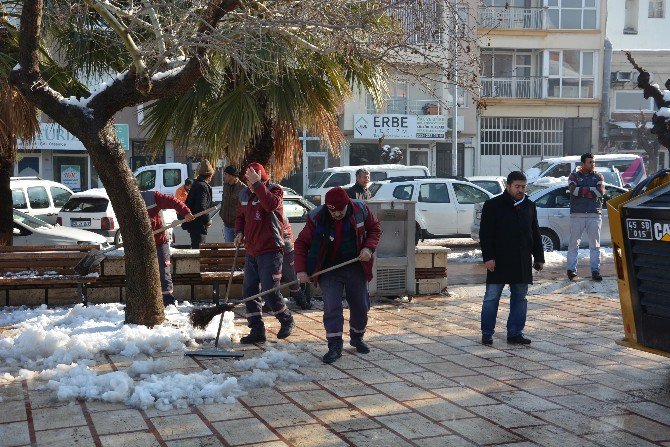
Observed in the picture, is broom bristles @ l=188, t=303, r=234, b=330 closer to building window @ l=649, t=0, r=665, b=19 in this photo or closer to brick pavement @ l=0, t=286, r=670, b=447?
brick pavement @ l=0, t=286, r=670, b=447

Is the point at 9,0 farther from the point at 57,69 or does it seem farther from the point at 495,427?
the point at 495,427

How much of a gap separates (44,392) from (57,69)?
18.0ft

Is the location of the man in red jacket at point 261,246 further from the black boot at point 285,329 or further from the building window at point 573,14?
the building window at point 573,14

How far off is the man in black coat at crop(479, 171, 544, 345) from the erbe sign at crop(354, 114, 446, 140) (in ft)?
88.7

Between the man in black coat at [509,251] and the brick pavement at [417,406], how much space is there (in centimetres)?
26

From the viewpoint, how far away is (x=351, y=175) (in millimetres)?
24734

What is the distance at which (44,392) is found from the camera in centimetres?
657

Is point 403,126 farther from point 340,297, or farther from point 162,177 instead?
point 340,297

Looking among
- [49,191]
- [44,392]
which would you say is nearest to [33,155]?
[49,191]

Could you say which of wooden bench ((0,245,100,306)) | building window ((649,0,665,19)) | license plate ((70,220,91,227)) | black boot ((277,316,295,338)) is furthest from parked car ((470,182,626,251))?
building window ((649,0,665,19))

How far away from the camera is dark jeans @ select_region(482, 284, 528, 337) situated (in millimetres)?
8453

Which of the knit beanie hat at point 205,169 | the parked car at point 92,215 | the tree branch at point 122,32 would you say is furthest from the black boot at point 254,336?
the parked car at point 92,215

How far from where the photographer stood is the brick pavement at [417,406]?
18.2 ft

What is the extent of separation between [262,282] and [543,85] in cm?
3197
